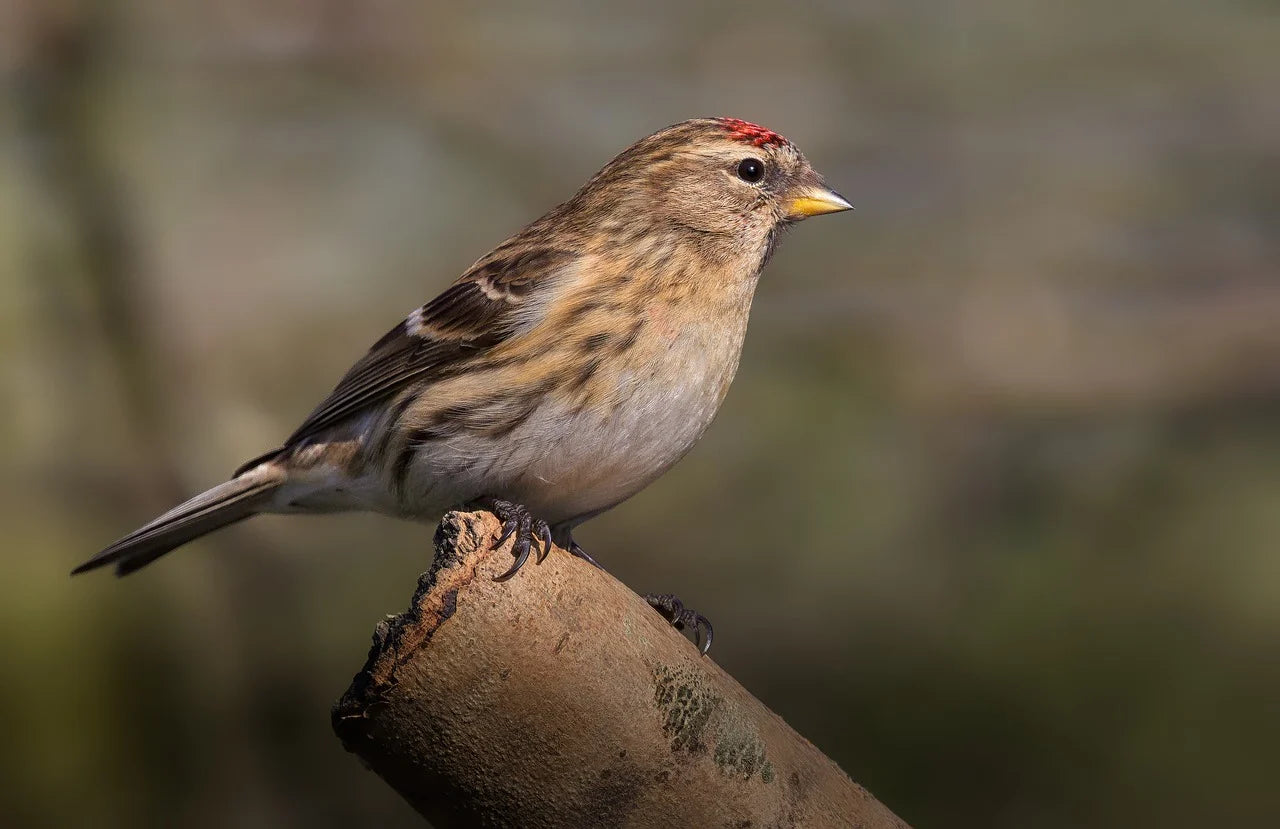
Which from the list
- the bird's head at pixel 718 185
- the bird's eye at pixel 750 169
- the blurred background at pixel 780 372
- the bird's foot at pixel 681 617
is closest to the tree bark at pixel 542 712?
the bird's foot at pixel 681 617

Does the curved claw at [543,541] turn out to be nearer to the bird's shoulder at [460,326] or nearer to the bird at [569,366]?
the bird at [569,366]

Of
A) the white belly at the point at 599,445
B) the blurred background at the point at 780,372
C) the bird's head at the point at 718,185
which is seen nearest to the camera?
the white belly at the point at 599,445

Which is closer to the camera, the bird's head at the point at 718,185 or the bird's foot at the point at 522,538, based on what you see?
the bird's foot at the point at 522,538

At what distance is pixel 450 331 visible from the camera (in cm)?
215

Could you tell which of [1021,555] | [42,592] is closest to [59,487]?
[42,592]

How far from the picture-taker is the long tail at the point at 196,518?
7.08ft

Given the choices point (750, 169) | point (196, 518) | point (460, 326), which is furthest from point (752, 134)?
point (196, 518)

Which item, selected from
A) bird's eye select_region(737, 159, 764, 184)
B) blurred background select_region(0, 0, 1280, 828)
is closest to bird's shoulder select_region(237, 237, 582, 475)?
bird's eye select_region(737, 159, 764, 184)

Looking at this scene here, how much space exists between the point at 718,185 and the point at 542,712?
1233mm

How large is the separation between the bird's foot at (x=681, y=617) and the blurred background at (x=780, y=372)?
1723mm

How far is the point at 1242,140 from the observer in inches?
183

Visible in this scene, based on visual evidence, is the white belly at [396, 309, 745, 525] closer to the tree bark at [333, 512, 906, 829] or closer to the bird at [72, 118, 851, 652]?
the bird at [72, 118, 851, 652]

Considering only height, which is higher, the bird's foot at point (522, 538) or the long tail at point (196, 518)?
the bird's foot at point (522, 538)

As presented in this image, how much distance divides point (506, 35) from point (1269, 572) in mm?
2920
